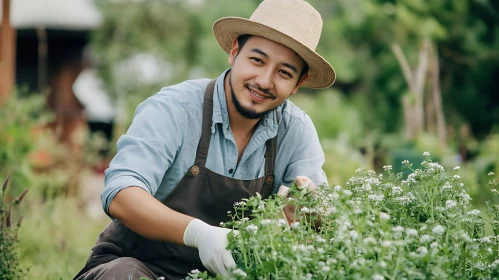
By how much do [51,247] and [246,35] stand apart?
2676mm

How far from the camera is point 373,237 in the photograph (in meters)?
2.13

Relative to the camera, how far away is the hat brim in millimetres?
2883

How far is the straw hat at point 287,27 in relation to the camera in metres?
2.88

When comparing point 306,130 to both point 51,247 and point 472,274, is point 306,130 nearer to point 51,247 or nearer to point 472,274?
point 472,274

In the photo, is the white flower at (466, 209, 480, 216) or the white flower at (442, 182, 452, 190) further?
the white flower at (442, 182, 452, 190)

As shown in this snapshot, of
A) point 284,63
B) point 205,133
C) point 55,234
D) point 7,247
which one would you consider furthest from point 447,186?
point 55,234

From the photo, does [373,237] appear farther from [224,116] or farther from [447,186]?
[224,116]

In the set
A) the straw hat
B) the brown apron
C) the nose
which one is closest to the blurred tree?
the straw hat

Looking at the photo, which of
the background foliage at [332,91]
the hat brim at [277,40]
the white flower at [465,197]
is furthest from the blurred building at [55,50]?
the white flower at [465,197]

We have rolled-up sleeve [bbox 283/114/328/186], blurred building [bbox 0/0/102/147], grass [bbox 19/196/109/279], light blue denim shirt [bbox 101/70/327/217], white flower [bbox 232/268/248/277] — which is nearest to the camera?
white flower [bbox 232/268/248/277]

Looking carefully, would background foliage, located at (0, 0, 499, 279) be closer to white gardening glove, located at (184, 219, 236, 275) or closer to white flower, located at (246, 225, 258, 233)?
white gardening glove, located at (184, 219, 236, 275)

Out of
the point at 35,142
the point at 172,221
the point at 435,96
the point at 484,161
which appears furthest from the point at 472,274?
the point at 435,96

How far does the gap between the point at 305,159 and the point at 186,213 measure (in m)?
0.62

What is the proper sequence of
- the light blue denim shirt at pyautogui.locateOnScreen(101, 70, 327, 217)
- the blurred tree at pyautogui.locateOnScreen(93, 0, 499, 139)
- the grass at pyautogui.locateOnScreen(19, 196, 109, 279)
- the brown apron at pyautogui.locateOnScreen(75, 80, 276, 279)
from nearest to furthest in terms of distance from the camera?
1. the light blue denim shirt at pyautogui.locateOnScreen(101, 70, 327, 217)
2. the brown apron at pyautogui.locateOnScreen(75, 80, 276, 279)
3. the grass at pyautogui.locateOnScreen(19, 196, 109, 279)
4. the blurred tree at pyautogui.locateOnScreen(93, 0, 499, 139)
